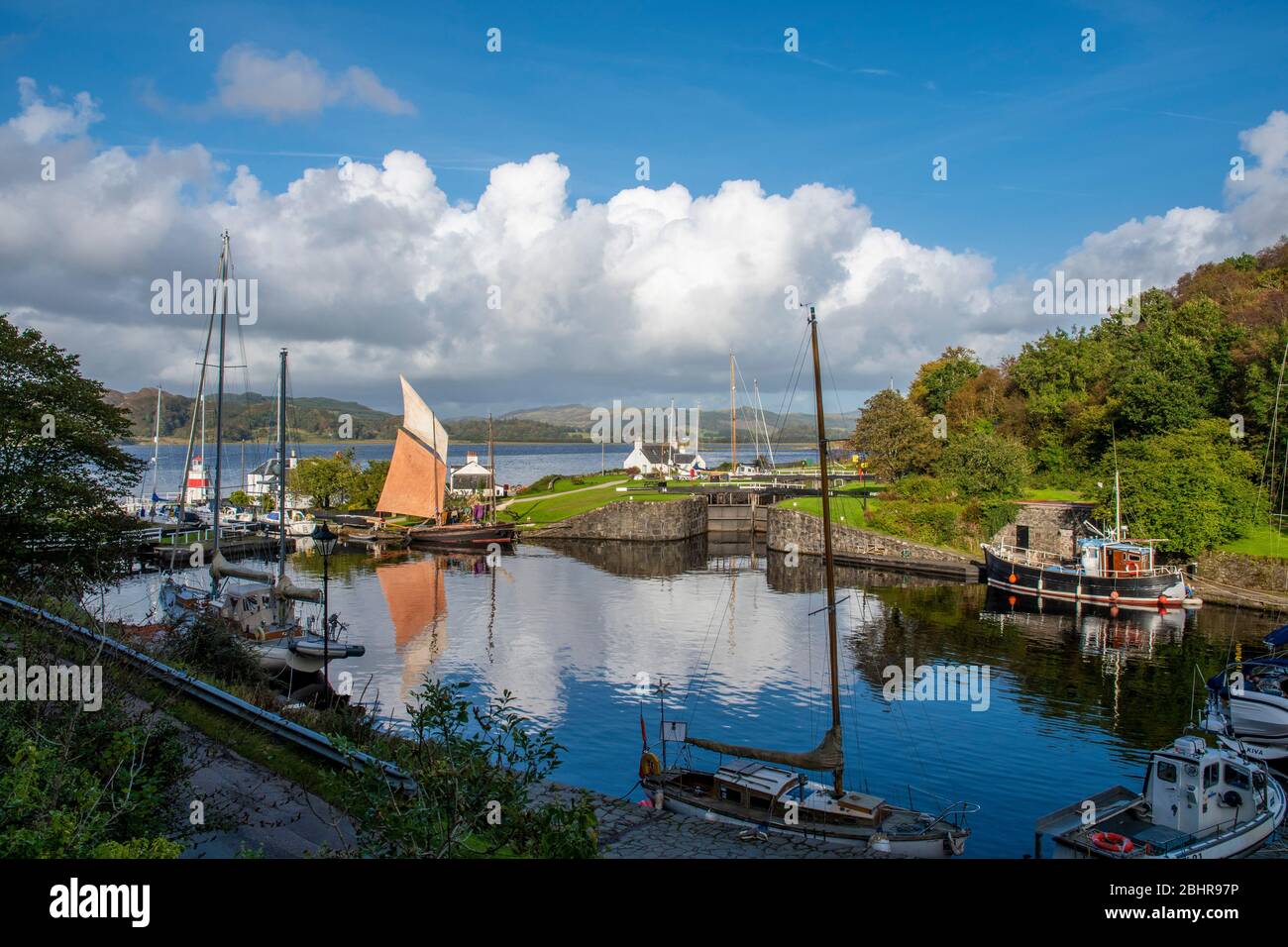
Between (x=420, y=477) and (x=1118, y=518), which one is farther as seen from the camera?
(x=420, y=477)

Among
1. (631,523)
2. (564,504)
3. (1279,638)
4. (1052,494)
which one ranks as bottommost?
(1279,638)

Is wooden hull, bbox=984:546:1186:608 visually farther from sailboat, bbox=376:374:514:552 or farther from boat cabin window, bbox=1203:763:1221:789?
sailboat, bbox=376:374:514:552

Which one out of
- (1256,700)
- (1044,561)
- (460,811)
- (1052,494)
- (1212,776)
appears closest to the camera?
(460,811)

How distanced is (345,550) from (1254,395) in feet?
195

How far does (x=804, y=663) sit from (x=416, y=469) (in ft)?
151

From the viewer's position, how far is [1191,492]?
1700 inches

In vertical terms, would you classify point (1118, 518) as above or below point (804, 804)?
above

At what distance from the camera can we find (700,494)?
7531cm

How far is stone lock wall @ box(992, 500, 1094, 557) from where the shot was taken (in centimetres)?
5016

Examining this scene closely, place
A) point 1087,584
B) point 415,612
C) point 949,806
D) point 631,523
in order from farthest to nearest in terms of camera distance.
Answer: point 631,523 → point 1087,584 → point 415,612 → point 949,806

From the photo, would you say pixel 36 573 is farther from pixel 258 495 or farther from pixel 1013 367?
pixel 1013 367

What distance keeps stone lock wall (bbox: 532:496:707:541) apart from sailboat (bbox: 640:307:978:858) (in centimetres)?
4997

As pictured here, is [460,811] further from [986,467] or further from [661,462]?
[661,462]

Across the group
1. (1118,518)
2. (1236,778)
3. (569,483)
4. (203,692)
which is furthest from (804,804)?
(569,483)
